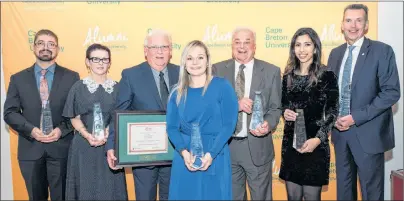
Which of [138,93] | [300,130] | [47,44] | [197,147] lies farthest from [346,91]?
[47,44]

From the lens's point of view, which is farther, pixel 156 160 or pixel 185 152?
pixel 156 160

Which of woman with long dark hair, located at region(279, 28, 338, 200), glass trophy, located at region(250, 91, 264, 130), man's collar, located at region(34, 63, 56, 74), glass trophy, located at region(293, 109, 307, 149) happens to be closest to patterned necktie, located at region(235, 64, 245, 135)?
glass trophy, located at region(250, 91, 264, 130)

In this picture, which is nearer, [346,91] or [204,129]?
[204,129]

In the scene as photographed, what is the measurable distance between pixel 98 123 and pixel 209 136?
1.10m

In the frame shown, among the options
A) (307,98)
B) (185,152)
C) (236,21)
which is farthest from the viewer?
(236,21)

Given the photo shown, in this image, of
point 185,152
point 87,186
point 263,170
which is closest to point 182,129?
point 185,152

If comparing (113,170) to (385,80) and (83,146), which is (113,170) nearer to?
(83,146)

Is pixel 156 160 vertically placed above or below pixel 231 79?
below

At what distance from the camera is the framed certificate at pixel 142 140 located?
336 centimetres

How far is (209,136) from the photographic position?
2.93 m

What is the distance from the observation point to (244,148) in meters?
3.51

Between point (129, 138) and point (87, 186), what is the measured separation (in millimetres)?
623

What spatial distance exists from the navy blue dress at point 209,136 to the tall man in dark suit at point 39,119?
4.93 feet

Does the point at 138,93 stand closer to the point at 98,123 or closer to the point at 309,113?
the point at 98,123
